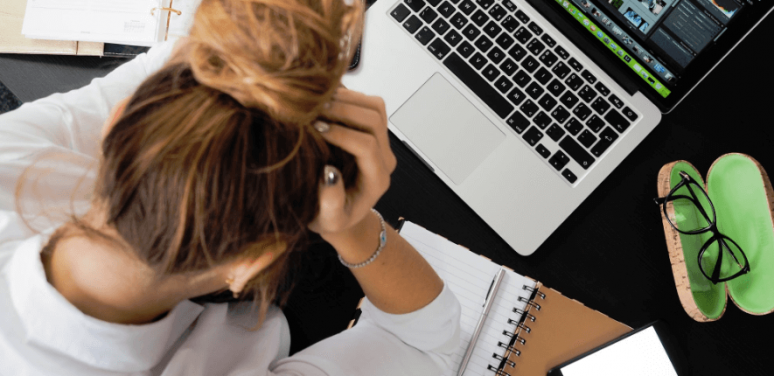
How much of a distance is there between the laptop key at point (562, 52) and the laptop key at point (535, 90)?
0.21ft

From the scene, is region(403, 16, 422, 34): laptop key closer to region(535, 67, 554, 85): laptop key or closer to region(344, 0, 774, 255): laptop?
region(344, 0, 774, 255): laptop

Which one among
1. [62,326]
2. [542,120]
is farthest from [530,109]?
[62,326]

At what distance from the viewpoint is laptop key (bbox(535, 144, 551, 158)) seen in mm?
724

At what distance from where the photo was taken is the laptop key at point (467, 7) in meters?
0.74

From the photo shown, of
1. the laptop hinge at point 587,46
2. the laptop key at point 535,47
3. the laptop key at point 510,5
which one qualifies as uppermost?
the laptop hinge at point 587,46

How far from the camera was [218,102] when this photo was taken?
0.93 feet

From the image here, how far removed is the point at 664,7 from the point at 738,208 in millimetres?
333

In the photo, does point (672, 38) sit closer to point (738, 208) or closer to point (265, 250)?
point (738, 208)

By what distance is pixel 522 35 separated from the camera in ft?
2.45

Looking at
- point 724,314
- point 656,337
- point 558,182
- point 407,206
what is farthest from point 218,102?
point 724,314

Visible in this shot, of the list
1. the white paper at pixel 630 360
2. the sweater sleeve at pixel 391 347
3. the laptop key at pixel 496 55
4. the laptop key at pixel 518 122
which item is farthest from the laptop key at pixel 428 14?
the white paper at pixel 630 360

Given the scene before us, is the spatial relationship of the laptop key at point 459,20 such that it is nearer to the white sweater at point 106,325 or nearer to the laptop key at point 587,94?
the laptop key at point 587,94

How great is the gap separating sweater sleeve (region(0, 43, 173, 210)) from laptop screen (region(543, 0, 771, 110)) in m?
0.66

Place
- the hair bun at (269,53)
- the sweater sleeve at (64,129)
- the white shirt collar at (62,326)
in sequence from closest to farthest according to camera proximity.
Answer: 1. the hair bun at (269,53)
2. the white shirt collar at (62,326)
3. the sweater sleeve at (64,129)
